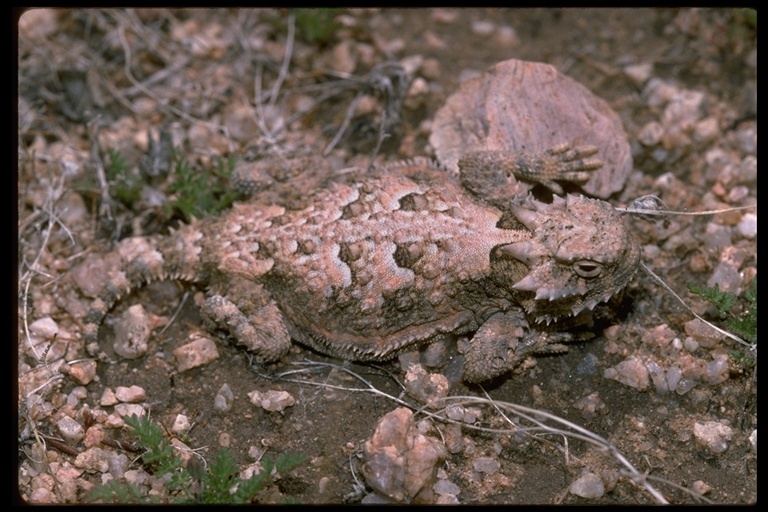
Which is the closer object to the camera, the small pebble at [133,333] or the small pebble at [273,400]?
the small pebble at [273,400]

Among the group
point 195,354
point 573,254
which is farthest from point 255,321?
point 573,254

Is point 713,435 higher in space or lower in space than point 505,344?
lower

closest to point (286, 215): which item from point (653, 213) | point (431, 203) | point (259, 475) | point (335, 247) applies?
point (335, 247)

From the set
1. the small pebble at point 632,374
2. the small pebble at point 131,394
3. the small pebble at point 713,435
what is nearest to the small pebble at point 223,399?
the small pebble at point 131,394

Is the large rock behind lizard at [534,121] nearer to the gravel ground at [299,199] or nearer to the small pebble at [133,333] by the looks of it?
the gravel ground at [299,199]

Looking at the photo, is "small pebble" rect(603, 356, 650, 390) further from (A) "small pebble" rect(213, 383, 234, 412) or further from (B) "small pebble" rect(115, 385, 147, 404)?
(B) "small pebble" rect(115, 385, 147, 404)

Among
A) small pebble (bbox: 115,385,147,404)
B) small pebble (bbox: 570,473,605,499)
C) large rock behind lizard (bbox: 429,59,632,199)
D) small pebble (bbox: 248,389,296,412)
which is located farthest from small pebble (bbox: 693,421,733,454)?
small pebble (bbox: 115,385,147,404)

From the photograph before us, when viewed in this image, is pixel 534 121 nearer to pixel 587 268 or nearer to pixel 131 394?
pixel 587 268
